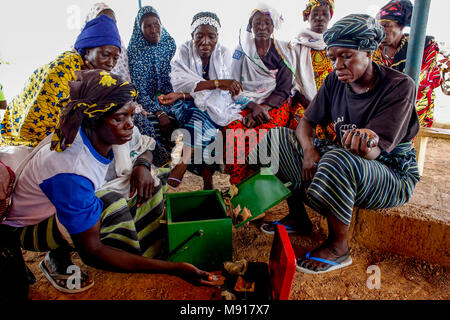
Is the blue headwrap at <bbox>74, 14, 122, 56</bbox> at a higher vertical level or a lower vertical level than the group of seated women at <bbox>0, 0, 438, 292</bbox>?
higher

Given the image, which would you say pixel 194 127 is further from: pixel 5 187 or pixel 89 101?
pixel 5 187

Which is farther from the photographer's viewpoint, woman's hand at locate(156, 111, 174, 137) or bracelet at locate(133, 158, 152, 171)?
woman's hand at locate(156, 111, 174, 137)

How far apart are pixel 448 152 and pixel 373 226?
3.24m

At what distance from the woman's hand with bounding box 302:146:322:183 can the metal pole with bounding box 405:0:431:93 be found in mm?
1079

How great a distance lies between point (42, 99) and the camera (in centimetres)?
201

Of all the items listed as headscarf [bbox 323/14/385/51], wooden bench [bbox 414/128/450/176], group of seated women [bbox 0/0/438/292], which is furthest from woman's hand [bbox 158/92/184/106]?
wooden bench [bbox 414/128/450/176]

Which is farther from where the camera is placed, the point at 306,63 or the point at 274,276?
the point at 306,63

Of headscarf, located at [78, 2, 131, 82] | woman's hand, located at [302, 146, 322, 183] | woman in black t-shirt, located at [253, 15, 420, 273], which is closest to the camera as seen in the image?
woman in black t-shirt, located at [253, 15, 420, 273]

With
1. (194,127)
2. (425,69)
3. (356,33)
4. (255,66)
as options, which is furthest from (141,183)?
(425,69)

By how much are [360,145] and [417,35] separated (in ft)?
3.99

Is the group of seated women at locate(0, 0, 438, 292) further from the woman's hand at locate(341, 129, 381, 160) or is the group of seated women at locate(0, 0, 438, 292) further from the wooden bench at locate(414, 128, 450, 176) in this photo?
the wooden bench at locate(414, 128, 450, 176)

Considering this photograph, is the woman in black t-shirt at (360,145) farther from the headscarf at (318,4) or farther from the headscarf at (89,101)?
the headscarf at (318,4)

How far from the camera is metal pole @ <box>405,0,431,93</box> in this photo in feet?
6.69

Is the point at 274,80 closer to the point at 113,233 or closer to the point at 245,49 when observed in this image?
the point at 245,49
